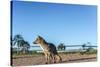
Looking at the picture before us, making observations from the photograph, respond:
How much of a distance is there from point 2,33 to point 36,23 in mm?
343

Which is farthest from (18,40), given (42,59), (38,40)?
(42,59)

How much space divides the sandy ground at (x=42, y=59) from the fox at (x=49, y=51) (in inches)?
1.9

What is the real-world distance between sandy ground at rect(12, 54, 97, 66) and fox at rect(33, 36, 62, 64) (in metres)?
0.05

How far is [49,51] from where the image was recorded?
6.79 feet

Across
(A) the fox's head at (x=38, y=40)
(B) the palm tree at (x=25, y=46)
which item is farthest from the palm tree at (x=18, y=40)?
(A) the fox's head at (x=38, y=40)

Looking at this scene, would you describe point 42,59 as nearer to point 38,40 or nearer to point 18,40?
point 38,40

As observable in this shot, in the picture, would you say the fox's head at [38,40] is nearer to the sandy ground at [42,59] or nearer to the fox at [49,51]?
the fox at [49,51]

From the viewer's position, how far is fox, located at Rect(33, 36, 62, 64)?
2.04 m

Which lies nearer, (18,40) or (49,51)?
(18,40)

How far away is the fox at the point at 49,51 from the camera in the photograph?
204 centimetres

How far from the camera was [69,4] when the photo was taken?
84.1 inches

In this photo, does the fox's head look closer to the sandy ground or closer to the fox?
the fox

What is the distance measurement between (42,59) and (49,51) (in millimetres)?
109

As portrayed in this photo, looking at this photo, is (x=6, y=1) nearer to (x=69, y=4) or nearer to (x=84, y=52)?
(x=69, y=4)
